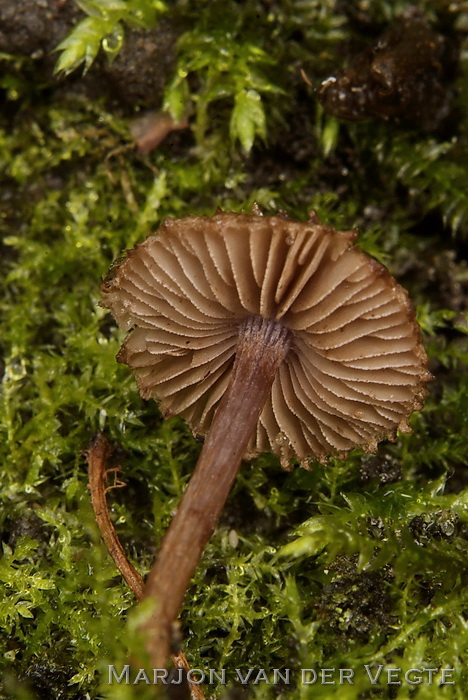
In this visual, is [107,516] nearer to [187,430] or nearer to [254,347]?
[187,430]

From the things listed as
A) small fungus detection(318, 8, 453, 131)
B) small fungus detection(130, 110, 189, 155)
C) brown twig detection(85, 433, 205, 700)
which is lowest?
brown twig detection(85, 433, 205, 700)

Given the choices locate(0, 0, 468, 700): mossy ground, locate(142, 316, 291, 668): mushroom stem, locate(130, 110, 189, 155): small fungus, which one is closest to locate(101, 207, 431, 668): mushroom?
locate(142, 316, 291, 668): mushroom stem

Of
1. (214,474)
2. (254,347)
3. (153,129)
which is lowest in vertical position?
(214,474)

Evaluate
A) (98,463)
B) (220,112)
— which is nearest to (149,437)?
(98,463)

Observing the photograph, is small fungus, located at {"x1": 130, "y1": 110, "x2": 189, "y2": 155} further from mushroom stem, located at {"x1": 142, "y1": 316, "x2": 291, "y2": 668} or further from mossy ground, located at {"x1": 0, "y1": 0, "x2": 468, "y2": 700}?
mushroom stem, located at {"x1": 142, "y1": 316, "x2": 291, "y2": 668}

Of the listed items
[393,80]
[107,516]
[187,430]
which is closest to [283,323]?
[187,430]

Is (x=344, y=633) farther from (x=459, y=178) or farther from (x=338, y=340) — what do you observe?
(x=459, y=178)

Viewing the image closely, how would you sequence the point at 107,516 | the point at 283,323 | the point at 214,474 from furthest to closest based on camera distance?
the point at 107,516
the point at 283,323
the point at 214,474
